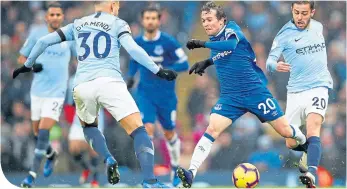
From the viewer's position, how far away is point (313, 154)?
1054cm

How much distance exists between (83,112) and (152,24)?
3425 mm

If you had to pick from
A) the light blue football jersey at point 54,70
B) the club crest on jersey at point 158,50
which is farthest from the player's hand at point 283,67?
the light blue football jersey at point 54,70

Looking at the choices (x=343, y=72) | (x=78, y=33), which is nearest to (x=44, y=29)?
(x=78, y=33)

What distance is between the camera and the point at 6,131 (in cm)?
1673

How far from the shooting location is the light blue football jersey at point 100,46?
9.80 meters

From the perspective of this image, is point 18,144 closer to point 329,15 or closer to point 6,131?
point 6,131

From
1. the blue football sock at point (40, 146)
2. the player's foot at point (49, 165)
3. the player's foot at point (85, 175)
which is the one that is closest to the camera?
the blue football sock at point (40, 146)

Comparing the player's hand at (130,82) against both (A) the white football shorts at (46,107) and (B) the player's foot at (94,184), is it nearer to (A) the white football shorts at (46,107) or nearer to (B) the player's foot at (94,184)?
(A) the white football shorts at (46,107)

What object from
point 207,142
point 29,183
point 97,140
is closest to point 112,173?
point 97,140

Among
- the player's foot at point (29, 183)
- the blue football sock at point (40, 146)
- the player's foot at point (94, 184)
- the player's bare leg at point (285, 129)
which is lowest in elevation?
the player's foot at point (94, 184)

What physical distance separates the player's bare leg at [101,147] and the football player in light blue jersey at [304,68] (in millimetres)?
2377

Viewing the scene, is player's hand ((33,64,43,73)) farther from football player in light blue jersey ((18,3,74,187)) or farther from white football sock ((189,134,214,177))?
white football sock ((189,134,214,177))

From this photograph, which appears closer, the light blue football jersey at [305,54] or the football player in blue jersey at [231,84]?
the football player in blue jersey at [231,84]

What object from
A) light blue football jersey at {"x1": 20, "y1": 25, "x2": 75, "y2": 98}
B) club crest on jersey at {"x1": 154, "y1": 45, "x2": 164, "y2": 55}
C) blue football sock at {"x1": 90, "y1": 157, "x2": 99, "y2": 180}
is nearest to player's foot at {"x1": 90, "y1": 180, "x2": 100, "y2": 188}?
blue football sock at {"x1": 90, "y1": 157, "x2": 99, "y2": 180}
